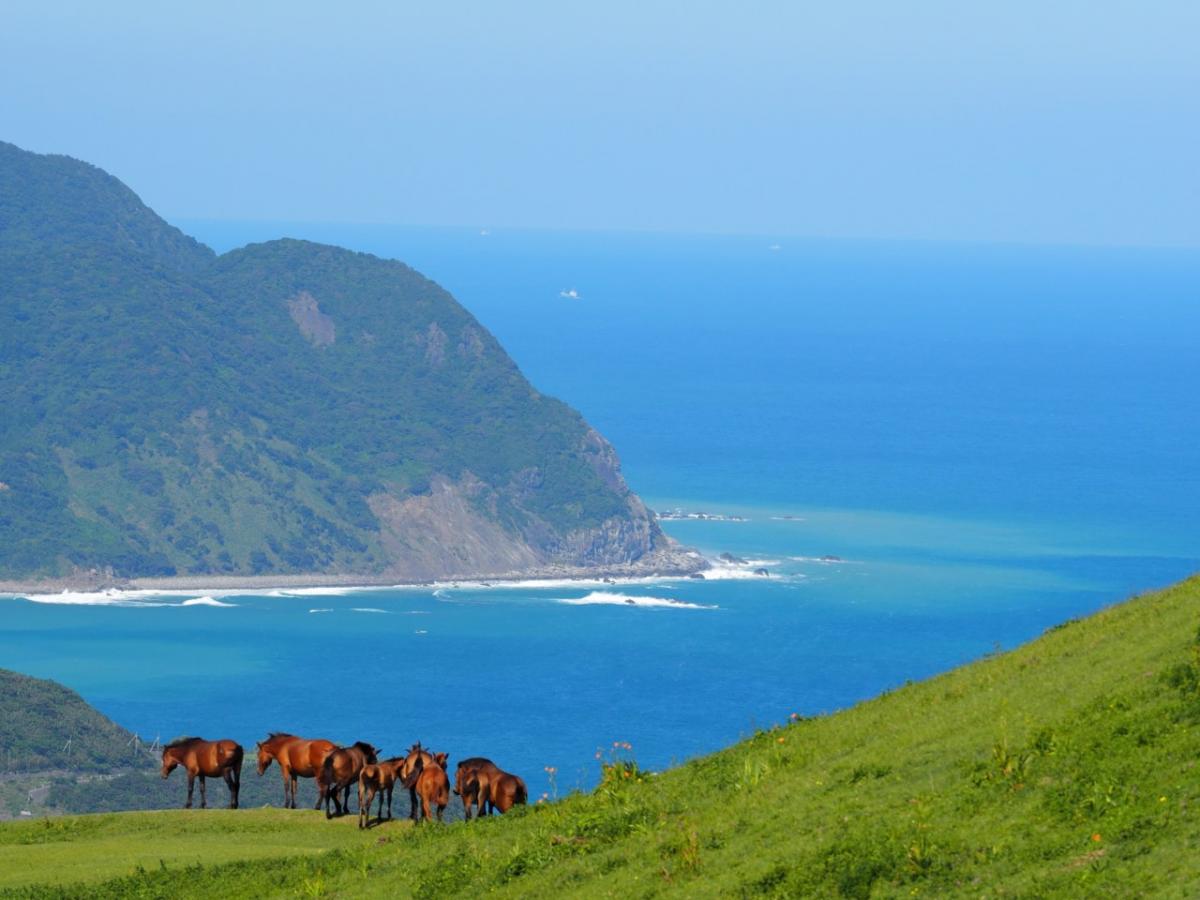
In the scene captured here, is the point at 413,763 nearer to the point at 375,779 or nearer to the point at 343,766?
the point at 375,779

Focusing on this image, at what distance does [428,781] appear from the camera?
1105 inches

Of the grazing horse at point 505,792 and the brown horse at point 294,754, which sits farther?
the brown horse at point 294,754

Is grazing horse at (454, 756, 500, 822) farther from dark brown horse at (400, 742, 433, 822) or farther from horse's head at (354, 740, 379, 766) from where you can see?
horse's head at (354, 740, 379, 766)

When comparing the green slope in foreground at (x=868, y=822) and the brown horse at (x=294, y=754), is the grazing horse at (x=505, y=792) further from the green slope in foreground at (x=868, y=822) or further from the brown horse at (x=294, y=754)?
the brown horse at (x=294, y=754)

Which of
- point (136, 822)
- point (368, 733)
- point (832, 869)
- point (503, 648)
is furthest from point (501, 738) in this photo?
point (832, 869)

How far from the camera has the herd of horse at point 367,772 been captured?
91.6 ft

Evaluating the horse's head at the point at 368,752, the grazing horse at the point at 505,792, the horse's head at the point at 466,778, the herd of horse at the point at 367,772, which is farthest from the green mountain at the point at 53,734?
the grazing horse at the point at 505,792

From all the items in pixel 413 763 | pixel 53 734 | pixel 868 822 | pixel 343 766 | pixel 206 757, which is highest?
pixel 868 822

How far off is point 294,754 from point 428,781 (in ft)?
10.7

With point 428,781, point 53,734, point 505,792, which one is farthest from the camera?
point 53,734

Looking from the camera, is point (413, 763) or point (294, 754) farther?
point (294, 754)

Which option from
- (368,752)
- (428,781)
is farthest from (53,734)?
(428,781)

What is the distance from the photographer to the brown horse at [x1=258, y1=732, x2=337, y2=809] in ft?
99.2

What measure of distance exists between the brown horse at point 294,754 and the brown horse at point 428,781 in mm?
1708
